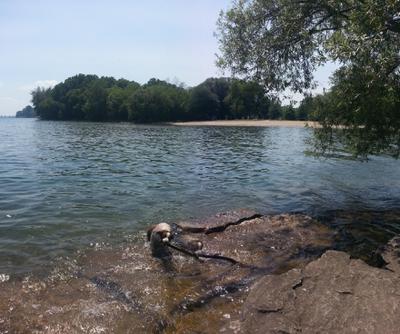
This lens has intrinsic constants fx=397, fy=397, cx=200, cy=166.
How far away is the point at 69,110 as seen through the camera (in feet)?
558

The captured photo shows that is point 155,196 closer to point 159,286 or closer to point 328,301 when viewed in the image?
point 159,286

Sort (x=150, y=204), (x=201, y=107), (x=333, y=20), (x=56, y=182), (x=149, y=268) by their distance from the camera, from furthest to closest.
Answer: (x=201, y=107) → (x=56, y=182) → (x=150, y=204) → (x=333, y=20) → (x=149, y=268)

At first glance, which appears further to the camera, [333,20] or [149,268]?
[333,20]

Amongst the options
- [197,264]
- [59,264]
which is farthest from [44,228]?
[197,264]

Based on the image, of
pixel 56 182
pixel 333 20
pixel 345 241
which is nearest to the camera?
pixel 345 241

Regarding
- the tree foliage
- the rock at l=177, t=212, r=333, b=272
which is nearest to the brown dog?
the rock at l=177, t=212, r=333, b=272

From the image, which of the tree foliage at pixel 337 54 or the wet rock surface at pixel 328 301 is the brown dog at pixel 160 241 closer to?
the wet rock surface at pixel 328 301

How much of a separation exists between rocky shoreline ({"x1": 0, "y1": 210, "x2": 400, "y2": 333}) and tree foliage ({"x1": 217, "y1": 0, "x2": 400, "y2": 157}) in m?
5.15

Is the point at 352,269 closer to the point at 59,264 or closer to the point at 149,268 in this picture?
the point at 149,268

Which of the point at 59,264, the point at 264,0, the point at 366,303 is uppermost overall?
the point at 264,0

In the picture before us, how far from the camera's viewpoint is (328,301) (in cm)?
712

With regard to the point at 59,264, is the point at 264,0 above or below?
above

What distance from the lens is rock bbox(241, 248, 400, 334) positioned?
6.52 metres

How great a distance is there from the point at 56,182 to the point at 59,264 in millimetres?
12930
